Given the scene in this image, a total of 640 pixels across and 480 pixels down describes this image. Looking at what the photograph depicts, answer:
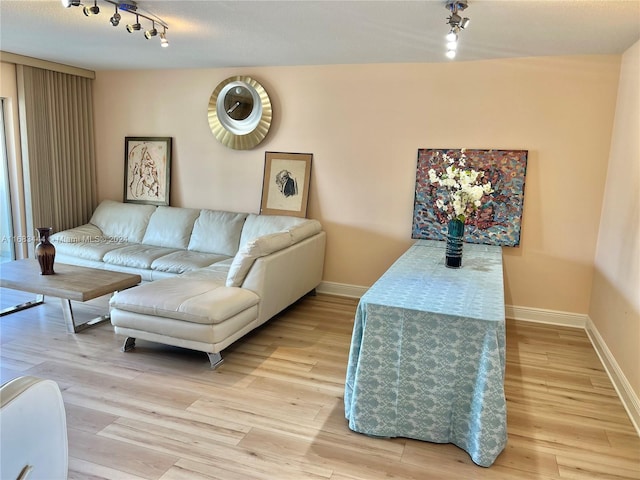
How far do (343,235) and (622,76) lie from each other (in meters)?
2.69

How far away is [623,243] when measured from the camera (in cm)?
304

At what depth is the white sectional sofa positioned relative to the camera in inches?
117

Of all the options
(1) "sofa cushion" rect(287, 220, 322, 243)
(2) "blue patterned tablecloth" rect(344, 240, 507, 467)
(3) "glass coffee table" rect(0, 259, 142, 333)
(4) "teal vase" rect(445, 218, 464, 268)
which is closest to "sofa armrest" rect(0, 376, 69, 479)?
(2) "blue patterned tablecloth" rect(344, 240, 507, 467)

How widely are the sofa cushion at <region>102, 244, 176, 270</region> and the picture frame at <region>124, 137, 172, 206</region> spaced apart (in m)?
0.89

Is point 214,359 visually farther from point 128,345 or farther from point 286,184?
point 286,184

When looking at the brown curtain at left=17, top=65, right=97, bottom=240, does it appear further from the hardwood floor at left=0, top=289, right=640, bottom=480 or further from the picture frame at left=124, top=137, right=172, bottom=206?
the hardwood floor at left=0, top=289, right=640, bottom=480

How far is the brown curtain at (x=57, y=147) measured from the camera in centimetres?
472

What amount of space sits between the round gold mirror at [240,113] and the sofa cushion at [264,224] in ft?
2.69

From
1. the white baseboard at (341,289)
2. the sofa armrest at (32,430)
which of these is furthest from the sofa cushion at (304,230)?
the sofa armrest at (32,430)

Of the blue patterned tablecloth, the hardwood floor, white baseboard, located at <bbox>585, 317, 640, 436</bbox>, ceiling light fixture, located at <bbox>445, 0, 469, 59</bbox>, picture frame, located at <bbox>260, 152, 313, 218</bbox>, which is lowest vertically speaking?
the hardwood floor

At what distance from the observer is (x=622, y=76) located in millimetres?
3457

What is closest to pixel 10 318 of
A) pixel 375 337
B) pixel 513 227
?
pixel 375 337

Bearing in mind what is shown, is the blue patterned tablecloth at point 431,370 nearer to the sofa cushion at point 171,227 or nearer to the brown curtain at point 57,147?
the sofa cushion at point 171,227

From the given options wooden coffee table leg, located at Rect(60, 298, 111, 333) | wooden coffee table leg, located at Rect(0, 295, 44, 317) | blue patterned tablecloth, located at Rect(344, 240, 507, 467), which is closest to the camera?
blue patterned tablecloth, located at Rect(344, 240, 507, 467)
